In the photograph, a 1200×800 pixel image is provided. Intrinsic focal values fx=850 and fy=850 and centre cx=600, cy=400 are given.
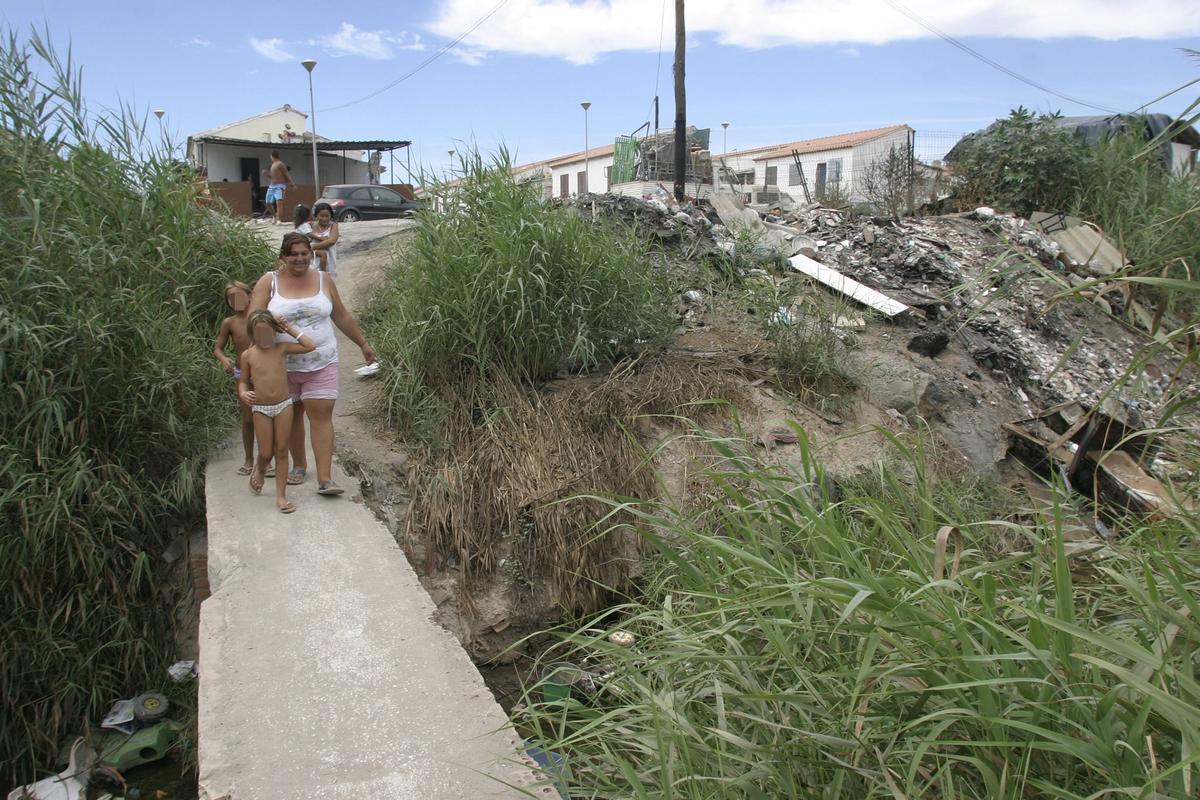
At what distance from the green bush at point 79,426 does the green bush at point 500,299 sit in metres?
1.30

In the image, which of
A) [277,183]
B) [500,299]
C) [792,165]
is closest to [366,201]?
[277,183]

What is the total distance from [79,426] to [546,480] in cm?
263

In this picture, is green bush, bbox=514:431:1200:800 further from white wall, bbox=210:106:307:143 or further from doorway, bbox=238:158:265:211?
white wall, bbox=210:106:307:143

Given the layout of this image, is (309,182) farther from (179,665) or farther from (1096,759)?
(1096,759)

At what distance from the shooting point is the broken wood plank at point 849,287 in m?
7.76

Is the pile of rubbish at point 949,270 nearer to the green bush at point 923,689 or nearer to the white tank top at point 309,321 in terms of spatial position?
the white tank top at point 309,321

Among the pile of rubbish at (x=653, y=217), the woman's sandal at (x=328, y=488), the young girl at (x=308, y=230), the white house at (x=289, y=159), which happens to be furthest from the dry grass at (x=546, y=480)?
the white house at (x=289, y=159)

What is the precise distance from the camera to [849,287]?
798 cm

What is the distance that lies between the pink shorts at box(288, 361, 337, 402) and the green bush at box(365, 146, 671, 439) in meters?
1.02

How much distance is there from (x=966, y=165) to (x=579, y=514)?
31.2 ft

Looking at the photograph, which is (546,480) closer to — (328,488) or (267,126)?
(328,488)

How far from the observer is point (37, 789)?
391 centimetres

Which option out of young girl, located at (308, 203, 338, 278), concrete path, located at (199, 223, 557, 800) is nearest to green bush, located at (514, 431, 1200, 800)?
concrete path, located at (199, 223, 557, 800)

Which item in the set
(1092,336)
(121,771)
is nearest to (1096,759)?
(121,771)
